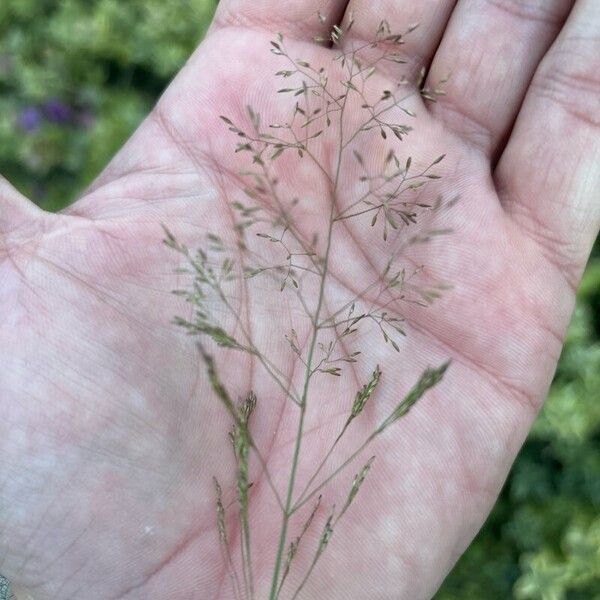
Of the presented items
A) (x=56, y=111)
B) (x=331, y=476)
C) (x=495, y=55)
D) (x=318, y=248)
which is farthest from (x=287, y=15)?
(x=331, y=476)

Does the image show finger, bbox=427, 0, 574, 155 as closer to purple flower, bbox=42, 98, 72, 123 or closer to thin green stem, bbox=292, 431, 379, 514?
thin green stem, bbox=292, 431, 379, 514

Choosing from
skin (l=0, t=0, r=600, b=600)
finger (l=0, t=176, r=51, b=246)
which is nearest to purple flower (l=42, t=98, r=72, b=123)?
skin (l=0, t=0, r=600, b=600)

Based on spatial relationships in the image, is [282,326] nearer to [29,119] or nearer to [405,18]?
[405,18]

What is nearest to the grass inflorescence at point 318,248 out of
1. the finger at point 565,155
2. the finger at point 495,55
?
the finger at point 495,55

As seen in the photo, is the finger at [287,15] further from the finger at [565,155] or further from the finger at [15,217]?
the finger at [15,217]

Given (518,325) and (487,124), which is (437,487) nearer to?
(518,325)
